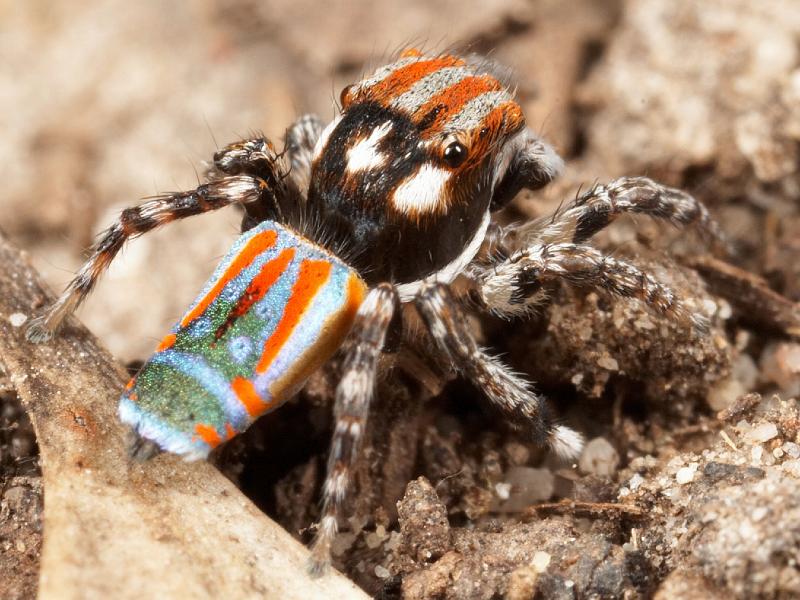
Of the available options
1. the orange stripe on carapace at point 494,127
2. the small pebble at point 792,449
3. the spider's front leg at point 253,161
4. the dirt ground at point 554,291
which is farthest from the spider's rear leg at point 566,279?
the spider's front leg at point 253,161

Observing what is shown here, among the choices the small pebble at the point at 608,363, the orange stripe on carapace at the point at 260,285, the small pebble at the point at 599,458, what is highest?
the orange stripe on carapace at the point at 260,285

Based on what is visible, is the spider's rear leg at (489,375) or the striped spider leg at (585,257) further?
the striped spider leg at (585,257)

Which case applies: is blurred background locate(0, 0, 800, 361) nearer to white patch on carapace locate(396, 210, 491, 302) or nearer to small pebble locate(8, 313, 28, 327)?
white patch on carapace locate(396, 210, 491, 302)

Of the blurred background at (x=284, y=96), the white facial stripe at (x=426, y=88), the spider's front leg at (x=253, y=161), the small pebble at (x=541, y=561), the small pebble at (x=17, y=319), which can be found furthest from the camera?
the blurred background at (x=284, y=96)

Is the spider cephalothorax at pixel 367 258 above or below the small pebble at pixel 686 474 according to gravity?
above

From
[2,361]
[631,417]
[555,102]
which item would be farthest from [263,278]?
[555,102]

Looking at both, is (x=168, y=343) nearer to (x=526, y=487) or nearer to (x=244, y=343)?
(x=244, y=343)

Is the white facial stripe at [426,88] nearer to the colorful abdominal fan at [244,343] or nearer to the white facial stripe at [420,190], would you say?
the white facial stripe at [420,190]

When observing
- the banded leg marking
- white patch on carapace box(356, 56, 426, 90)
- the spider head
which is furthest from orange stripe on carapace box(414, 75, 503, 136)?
the banded leg marking
